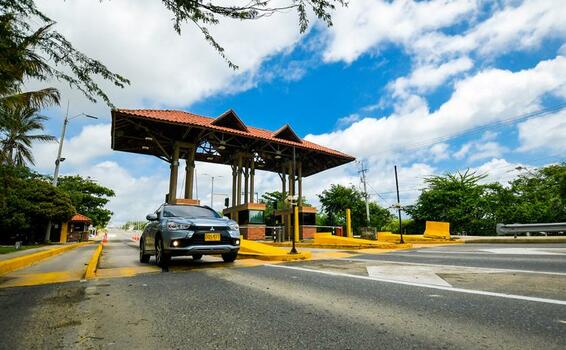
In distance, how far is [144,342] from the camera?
2.34 meters

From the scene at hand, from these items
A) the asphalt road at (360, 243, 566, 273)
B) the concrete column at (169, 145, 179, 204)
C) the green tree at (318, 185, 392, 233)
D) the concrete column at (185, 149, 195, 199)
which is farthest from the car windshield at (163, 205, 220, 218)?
the green tree at (318, 185, 392, 233)

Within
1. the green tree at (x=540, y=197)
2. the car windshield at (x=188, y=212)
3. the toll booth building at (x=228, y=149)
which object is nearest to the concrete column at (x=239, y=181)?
the toll booth building at (x=228, y=149)

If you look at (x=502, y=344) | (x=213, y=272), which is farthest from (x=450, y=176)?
(x=502, y=344)

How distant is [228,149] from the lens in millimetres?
25609

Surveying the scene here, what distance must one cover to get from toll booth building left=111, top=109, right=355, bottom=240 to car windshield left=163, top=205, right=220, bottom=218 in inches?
353

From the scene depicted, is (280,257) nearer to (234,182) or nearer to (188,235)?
(188,235)

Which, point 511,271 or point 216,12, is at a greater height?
point 216,12

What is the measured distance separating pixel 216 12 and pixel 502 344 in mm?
4140

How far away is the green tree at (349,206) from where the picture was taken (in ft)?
151

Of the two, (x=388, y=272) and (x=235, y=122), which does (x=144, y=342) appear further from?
(x=235, y=122)

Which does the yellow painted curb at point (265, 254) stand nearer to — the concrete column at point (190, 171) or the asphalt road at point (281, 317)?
the asphalt road at point (281, 317)

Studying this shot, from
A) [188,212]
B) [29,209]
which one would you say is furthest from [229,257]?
[29,209]

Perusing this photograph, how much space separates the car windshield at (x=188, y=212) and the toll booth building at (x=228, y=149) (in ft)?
29.4

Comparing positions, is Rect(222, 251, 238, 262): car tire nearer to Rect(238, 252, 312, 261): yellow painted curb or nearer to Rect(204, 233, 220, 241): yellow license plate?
Rect(204, 233, 220, 241): yellow license plate
